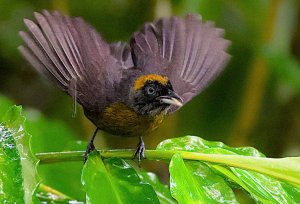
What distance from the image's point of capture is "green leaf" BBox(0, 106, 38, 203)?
1.09 m

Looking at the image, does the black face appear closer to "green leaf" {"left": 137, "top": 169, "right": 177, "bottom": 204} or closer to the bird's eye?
the bird's eye

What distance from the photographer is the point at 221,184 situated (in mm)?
1223

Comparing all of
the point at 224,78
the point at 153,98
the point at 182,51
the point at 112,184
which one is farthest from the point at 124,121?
the point at 224,78

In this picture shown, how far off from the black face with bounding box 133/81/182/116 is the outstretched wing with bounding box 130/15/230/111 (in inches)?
1.1

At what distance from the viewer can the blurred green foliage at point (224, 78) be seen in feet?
9.66

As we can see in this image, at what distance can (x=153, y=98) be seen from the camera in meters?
1.73

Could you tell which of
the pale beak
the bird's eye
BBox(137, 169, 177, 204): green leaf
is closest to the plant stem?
BBox(137, 169, 177, 204): green leaf

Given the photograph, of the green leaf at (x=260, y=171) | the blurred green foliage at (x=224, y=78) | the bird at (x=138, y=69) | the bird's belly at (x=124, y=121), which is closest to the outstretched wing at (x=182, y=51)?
the bird at (x=138, y=69)

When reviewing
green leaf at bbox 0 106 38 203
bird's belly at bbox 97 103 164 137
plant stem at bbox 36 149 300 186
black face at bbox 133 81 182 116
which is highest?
plant stem at bbox 36 149 300 186

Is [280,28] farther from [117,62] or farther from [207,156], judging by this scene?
[207,156]

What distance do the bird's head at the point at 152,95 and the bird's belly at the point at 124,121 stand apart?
17 millimetres

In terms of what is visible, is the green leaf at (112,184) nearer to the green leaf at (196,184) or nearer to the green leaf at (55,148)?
the green leaf at (196,184)

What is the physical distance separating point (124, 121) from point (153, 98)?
0.30 feet

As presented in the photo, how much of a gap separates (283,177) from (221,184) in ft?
0.42
